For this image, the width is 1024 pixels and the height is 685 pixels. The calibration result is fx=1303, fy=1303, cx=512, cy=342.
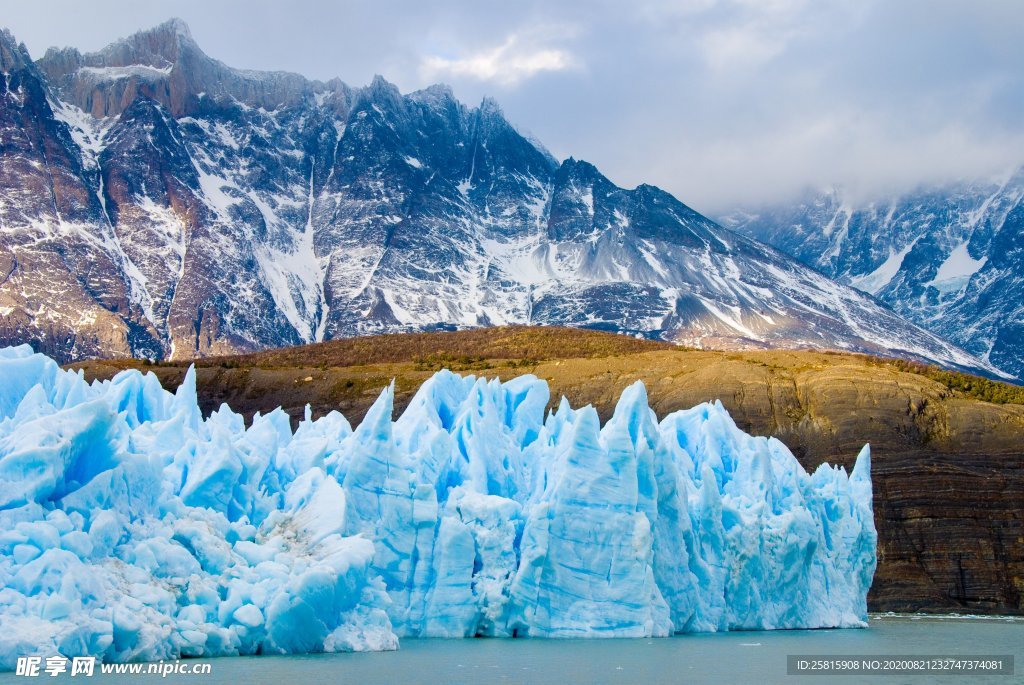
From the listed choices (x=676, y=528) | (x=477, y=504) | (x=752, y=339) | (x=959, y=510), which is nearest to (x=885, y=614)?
(x=959, y=510)

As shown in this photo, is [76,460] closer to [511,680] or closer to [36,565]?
[36,565]

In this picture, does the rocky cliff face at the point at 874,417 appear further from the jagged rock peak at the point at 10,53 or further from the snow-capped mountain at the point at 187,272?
the jagged rock peak at the point at 10,53

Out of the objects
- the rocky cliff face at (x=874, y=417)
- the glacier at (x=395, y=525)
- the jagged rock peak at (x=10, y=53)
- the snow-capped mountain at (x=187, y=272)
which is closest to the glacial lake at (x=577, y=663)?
the glacier at (x=395, y=525)

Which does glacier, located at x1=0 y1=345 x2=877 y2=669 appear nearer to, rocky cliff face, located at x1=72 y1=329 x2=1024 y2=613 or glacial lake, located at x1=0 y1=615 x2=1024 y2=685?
glacial lake, located at x1=0 y1=615 x2=1024 y2=685

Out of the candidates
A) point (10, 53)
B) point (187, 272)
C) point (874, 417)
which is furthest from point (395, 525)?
point (10, 53)

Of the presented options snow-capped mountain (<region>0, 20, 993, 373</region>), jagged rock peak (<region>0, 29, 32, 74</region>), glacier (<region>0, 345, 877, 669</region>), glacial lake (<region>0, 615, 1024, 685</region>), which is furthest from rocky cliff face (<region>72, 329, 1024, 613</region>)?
jagged rock peak (<region>0, 29, 32, 74</region>)

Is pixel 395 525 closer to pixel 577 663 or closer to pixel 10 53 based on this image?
pixel 577 663

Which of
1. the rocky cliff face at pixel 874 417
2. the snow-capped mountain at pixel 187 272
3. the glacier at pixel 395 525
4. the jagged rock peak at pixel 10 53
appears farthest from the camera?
the jagged rock peak at pixel 10 53
